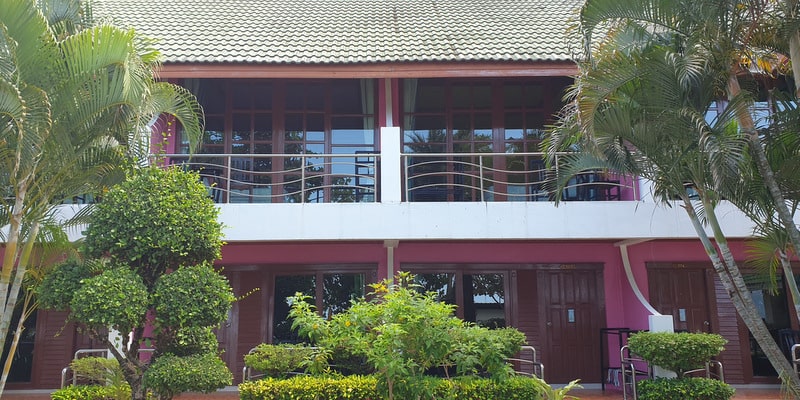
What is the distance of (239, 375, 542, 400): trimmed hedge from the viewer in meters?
7.08

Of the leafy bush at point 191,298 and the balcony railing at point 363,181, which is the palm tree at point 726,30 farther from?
the leafy bush at point 191,298

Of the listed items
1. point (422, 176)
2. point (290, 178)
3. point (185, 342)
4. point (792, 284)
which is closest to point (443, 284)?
point (422, 176)

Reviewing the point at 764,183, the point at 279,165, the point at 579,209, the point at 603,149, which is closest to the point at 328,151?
the point at 279,165

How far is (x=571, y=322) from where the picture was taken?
432 inches

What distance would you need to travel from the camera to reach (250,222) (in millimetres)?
8836

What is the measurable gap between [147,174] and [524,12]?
8.42 meters

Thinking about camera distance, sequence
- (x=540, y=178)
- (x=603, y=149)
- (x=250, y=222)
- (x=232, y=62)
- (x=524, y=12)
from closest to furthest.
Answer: (x=603, y=149)
(x=250, y=222)
(x=232, y=62)
(x=540, y=178)
(x=524, y=12)

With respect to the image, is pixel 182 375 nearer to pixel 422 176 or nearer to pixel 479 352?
pixel 479 352

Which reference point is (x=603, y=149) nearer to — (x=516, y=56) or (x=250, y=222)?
(x=516, y=56)

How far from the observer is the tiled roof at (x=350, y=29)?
976cm

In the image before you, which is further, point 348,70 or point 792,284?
point 348,70

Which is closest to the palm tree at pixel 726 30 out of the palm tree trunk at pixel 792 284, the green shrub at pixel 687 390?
the palm tree trunk at pixel 792 284

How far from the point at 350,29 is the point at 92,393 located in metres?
7.17

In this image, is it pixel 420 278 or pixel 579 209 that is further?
pixel 420 278
